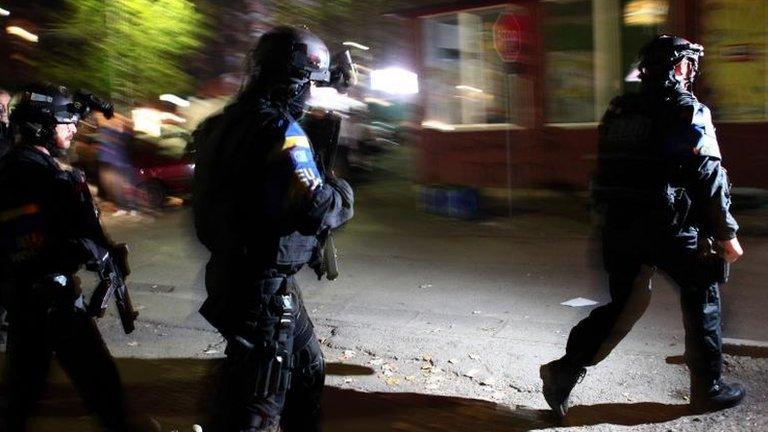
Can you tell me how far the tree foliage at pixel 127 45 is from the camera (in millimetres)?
Answer: 17547

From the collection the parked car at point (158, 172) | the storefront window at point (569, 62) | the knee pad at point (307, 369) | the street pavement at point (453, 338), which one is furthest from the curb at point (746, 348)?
the parked car at point (158, 172)

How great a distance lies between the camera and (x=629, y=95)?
397cm

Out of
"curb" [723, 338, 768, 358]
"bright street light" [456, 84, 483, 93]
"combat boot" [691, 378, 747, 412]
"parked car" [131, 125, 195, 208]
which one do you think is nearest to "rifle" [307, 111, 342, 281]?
"combat boot" [691, 378, 747, 412]

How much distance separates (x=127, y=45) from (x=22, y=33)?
5.83 m

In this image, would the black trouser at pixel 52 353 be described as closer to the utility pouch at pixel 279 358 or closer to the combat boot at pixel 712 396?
the utility pouch at pixel 279 358

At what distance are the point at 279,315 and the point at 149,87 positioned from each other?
16678 mm

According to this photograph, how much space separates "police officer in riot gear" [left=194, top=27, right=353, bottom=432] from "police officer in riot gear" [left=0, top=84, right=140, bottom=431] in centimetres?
80

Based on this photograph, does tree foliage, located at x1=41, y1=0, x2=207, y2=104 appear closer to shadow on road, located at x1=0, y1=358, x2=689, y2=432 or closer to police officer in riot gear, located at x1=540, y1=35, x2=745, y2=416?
shadow on road, located at x1=0, y1=358, x2=689, y2=432

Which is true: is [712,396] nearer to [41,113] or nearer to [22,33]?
[41,113]

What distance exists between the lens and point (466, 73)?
12.5 m

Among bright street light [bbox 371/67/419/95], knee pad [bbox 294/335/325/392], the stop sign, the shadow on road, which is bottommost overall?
the shadow on road

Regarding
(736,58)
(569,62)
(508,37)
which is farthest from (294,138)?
(569,62)

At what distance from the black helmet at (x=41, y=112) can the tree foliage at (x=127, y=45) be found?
48.6ft

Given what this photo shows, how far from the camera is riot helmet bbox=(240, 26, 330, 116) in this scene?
2857 mm
